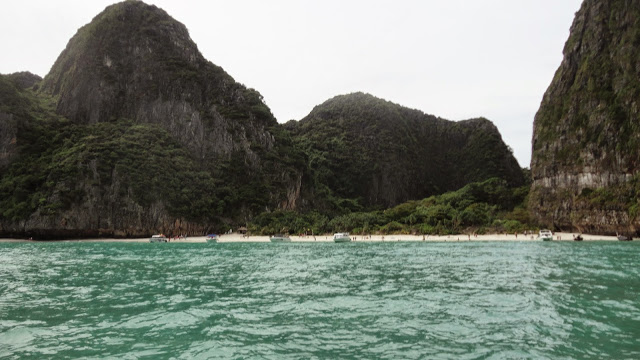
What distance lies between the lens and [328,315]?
606 inches

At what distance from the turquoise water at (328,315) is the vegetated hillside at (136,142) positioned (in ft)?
236

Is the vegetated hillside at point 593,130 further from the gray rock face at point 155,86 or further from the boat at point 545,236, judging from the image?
the gray rock face at point 155,86

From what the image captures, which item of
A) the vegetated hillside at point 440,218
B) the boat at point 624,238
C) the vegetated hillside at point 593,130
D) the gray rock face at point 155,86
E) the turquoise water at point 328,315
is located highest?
the gray rock face at point 155,86

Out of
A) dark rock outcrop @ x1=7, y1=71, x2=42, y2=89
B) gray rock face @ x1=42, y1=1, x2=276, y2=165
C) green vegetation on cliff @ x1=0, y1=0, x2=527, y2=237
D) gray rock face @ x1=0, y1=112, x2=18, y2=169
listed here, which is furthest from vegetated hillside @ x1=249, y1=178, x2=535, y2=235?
dark rock outcrop @ x1=7, y1=71, x2=42, y2=89

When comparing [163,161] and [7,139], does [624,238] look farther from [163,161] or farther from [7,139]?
[7,139]

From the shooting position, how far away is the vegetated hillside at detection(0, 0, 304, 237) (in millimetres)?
92000

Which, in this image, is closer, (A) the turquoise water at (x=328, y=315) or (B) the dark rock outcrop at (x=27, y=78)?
(A) the turquoise water at (x=328, y=315)

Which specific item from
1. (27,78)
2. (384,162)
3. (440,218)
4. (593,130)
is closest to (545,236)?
(440,218)

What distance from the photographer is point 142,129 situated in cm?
11556

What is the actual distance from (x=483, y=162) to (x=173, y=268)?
174 metres

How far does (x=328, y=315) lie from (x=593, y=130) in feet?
284

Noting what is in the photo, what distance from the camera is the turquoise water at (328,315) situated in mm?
11211

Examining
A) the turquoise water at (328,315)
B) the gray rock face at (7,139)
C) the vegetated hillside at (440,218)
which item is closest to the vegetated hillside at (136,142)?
the gray rock face at (7,139)

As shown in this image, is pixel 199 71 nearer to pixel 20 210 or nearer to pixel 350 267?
pixel 20 210
